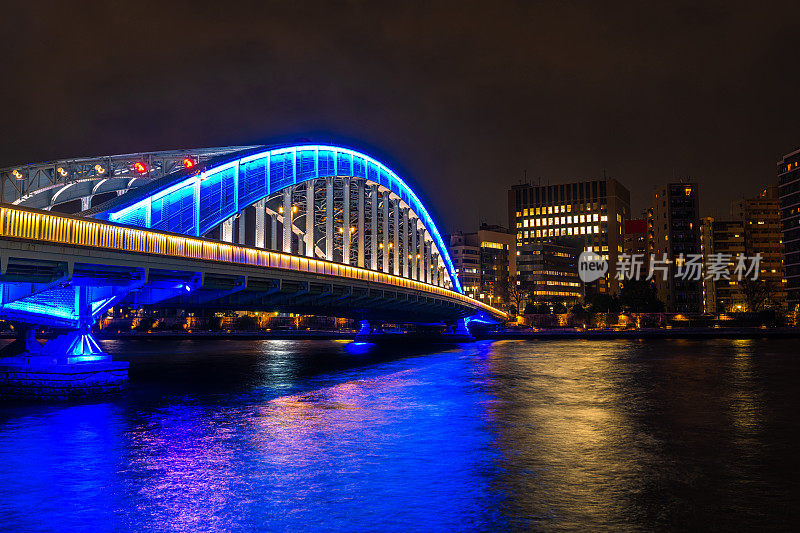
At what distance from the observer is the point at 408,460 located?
60.2 ft

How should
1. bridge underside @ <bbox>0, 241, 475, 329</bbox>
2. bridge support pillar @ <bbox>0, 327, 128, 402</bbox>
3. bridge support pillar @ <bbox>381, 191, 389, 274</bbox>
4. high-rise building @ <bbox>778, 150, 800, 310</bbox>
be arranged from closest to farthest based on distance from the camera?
bridge underside @ <bbox>0, 241, 475, 329</bbox>
bridge support pillar @ <bbox>0, 327, 128, 402</bbox>
bridge support pillar @ <bbox>381, 191, 389, 274</bbox>
high-rise building @ <bbox>778, 150, 800, 310</bbox>

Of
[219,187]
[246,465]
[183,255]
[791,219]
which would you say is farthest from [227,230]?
[791,219]

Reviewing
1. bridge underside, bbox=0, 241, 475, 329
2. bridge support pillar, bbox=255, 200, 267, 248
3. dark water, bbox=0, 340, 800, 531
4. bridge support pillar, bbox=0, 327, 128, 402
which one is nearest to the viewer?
dark water, bbox=0, 340, 800, 531

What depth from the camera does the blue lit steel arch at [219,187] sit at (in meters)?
35.5

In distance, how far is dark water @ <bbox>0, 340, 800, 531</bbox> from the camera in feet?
42.2

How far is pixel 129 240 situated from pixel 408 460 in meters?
17.4

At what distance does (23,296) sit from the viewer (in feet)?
96.7

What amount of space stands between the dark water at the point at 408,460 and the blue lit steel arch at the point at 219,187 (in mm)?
9011

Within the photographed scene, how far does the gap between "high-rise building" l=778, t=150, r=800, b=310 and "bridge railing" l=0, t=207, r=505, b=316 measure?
137897mm

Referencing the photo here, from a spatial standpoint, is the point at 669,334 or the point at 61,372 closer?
the point at 61,372

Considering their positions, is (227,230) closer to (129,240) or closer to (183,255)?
(183,255)

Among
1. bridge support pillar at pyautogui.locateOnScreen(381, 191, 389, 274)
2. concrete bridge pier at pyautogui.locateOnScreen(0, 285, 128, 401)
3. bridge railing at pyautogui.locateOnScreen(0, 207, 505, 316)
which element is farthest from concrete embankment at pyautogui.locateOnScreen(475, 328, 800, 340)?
concrete bridge pier at pyautogui.locateOnScreen(0, 285, 128, 401)

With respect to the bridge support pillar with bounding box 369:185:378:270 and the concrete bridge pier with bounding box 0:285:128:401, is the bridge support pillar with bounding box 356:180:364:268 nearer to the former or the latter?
the bridge support pillar with bounding box 369:185:378:270

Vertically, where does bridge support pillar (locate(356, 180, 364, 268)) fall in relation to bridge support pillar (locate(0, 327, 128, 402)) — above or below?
above
